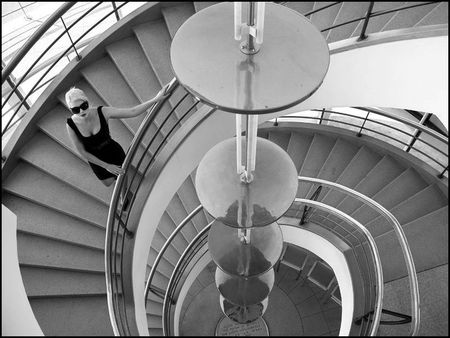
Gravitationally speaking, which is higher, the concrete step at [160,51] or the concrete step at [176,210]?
the concrete step at [160,51]

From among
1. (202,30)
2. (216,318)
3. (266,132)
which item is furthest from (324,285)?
(202,30)

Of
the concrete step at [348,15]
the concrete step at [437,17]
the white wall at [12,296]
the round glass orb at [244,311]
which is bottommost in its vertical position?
the white wall at [12,296]

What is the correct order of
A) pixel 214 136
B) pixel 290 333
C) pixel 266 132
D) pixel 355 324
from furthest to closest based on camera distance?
pixel 290 333 < pixel 266 132 < pixel 355 324 < pixel 214 136

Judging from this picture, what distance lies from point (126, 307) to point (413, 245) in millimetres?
3332

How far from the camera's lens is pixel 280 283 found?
864cm

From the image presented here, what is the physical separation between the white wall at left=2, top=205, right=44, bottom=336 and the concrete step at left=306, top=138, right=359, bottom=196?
4530mm

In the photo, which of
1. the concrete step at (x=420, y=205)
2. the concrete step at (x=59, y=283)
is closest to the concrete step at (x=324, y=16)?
the concrete step at (x=420, y=205)

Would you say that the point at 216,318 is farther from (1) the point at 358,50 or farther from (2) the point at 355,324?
(1) the point at 358,50

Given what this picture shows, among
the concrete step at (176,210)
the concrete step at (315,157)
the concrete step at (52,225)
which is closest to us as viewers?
the concrete step at (52,225)

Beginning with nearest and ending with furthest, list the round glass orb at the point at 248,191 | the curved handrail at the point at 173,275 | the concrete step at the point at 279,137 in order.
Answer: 1. the round glass orb at the point at 248,191
2. the curved handrail at the point at 173,275
3. the concrete step at the point at 279,137

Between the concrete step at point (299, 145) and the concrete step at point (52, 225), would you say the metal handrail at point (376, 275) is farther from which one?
the concrete step at point (52, 225)

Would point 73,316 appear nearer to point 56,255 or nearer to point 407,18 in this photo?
point 56,255

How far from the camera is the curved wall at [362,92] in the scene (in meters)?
3.41

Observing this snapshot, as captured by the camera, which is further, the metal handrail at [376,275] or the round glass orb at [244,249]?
the round glass orb at [244,249]
